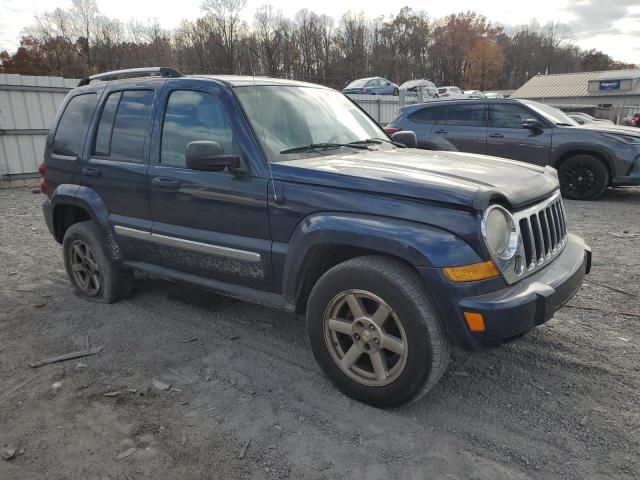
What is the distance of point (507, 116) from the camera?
30.8 ft

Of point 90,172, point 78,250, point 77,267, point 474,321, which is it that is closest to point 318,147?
point 474,321

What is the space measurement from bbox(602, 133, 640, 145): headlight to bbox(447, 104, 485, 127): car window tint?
2179 mm

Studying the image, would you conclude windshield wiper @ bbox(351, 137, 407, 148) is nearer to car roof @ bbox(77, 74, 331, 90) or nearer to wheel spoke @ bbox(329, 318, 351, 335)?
car roof @ bbox(77, 74, 331, 90)

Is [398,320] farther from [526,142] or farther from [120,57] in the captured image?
[120,57]

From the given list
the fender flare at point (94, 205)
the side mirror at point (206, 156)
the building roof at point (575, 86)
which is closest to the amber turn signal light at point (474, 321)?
the side mirror at point (206, 156)

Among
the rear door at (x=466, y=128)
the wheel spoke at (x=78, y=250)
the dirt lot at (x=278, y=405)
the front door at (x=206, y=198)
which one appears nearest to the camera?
the dirt lot at (x=278, y=405)

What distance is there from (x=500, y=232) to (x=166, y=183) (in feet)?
7.61

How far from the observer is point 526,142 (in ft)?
29.8

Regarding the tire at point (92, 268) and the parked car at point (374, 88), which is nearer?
the tire at point (92, 268)

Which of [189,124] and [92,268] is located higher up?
[189,124]

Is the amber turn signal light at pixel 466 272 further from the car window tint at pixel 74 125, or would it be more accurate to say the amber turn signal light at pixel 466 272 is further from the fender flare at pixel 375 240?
the car window tint at pixel 74 125

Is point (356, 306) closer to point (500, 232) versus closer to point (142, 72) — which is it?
point (500, 232)

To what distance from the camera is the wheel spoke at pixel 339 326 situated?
111 inches

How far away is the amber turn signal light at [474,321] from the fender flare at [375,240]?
0.26m
